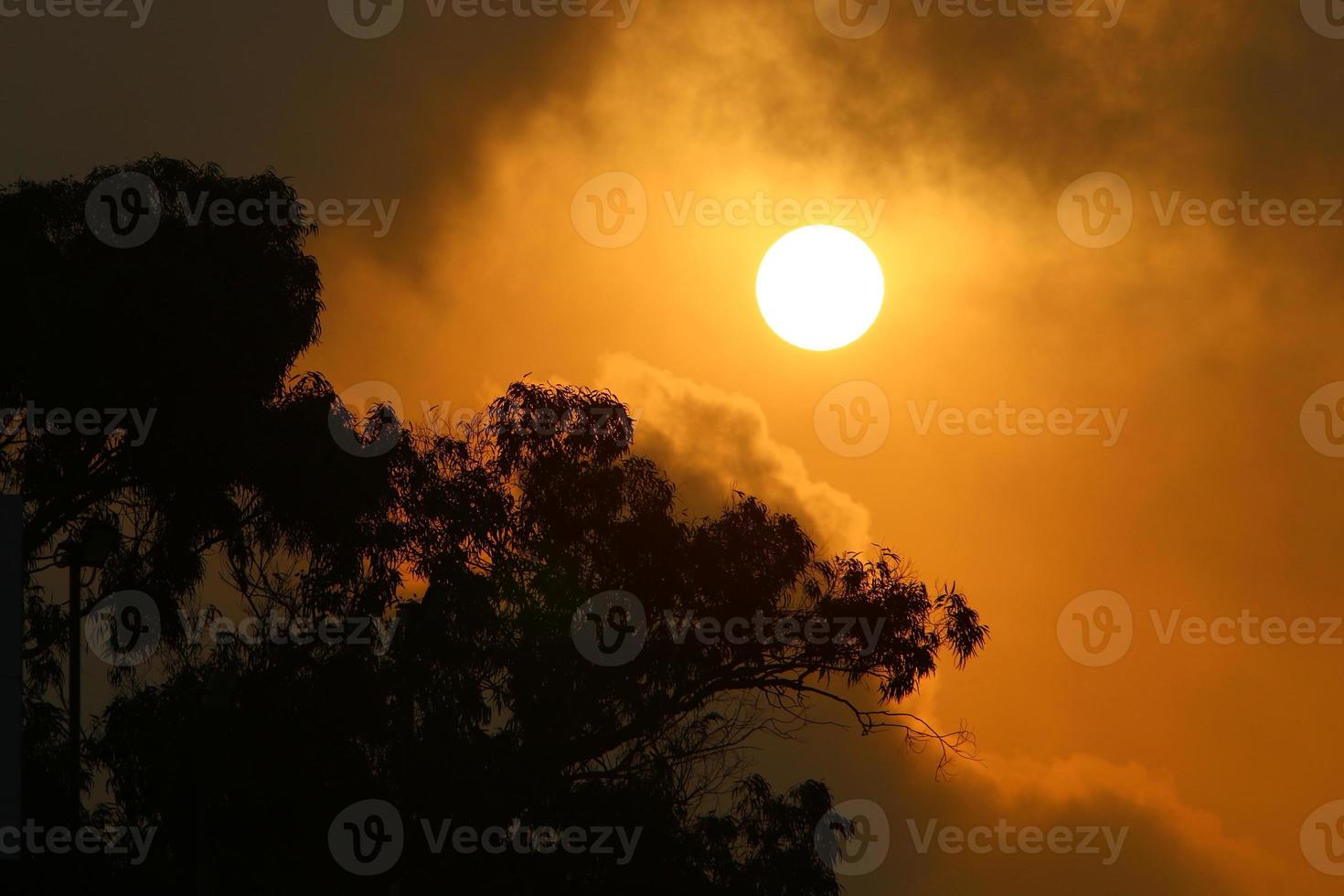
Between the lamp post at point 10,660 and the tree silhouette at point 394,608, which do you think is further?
the tree silhouette at point 394,608

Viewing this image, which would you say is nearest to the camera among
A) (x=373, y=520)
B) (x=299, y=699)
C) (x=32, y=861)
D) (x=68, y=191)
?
(x=32, y=861)

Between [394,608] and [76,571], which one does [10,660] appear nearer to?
[76,571]

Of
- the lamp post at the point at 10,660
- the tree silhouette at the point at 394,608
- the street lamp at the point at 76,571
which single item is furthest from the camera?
the tree silhouette at the point at 394,608

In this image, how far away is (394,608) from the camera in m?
30.8

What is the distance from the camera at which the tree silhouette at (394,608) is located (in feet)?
87.4

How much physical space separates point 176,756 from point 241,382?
7.02 meters

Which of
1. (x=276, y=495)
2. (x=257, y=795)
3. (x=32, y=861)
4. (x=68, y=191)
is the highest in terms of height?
(x=68, y=191)

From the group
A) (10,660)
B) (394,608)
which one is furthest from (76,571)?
(394,608)

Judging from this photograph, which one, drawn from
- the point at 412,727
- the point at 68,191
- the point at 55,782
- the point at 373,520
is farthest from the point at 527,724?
the point at 68,191

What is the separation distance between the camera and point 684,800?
29.9 m

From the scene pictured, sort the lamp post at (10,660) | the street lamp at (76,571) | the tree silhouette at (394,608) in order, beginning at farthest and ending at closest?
1. the tree silhouette at (394,608)
2. the street lamp at (76,571)
3. the lamp post at (10,660)

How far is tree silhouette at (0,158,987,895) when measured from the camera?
26.6 metres

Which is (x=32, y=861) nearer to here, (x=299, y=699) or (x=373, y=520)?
(x=299, y=699)

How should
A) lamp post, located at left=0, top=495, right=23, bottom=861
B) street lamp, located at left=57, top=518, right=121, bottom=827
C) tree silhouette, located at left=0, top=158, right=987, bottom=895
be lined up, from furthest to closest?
tree silhouette, located at left=0, top=158, right=987, bottom=895 < street lamp, located at left=57, top=518, right=121, bottom=827 < lamp post, located at left=0, top=495, right=23, bottom=861
